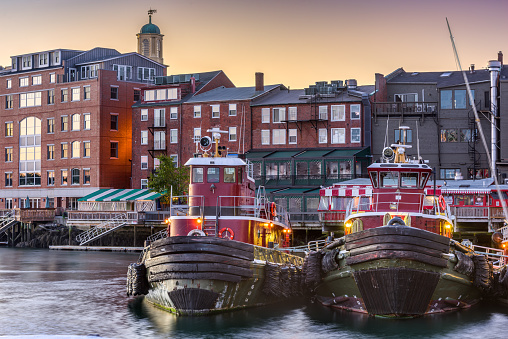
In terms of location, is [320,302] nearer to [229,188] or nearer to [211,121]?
[229,188]

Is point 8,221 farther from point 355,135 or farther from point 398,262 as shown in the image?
point 398,262

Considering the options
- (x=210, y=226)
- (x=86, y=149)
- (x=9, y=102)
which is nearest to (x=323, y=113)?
(x=86, y=149)

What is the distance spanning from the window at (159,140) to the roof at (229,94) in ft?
15.7

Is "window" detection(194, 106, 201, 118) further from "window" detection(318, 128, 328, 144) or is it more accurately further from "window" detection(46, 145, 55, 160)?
"window" detection(46, 145, 55, 160)

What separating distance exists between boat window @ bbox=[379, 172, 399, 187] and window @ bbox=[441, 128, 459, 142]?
41.5m

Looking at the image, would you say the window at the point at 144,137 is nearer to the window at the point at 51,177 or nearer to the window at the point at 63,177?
the window at the point at 63,177

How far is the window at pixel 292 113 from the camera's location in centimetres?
7994

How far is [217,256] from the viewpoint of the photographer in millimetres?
29969

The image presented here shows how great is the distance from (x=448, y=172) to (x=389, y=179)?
4079cm

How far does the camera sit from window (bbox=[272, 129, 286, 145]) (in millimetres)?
80312

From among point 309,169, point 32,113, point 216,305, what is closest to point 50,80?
point 32,113

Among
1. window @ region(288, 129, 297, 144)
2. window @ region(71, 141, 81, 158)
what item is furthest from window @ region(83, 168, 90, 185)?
window @ region(288, 129, 297, 144)

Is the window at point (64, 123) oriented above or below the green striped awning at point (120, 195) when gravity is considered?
above

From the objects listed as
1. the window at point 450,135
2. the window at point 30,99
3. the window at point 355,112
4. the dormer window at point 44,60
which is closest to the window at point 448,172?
the window at point 450,135
